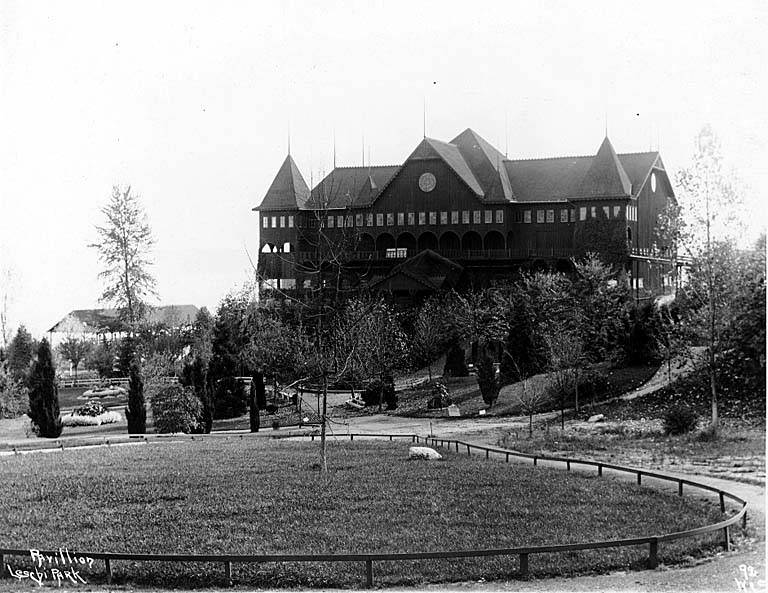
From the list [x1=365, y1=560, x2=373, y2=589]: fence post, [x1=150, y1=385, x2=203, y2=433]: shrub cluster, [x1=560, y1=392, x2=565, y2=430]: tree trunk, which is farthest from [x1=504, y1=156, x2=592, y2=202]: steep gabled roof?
[x1=365, y1=560, x2=373, y2=589]: fence post

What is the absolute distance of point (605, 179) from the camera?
37.7 meters

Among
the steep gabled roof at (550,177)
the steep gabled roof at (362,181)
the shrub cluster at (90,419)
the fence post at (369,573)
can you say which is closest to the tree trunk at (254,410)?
the shrub cluster at (90,419)

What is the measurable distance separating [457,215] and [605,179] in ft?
36.1

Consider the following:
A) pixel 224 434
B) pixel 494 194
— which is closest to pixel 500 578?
pixel 224 434

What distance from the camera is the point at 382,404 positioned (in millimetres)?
25719

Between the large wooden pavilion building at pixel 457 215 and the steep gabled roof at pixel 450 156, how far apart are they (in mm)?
77

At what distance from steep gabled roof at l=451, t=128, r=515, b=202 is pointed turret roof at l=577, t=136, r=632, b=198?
637 cm

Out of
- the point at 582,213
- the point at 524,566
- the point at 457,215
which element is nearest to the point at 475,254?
the point at 457,215

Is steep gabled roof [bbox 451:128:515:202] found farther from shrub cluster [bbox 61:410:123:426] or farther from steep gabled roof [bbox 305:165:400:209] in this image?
shrub cluster [bbox 61:410:123:426]

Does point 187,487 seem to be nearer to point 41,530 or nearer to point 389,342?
point 41,530

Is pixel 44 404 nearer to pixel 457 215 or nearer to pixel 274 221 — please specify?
pixel 274 221

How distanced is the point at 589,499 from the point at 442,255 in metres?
32.7

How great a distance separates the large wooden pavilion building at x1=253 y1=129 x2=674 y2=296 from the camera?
40.8m

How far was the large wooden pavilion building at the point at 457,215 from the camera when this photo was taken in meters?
40.8
